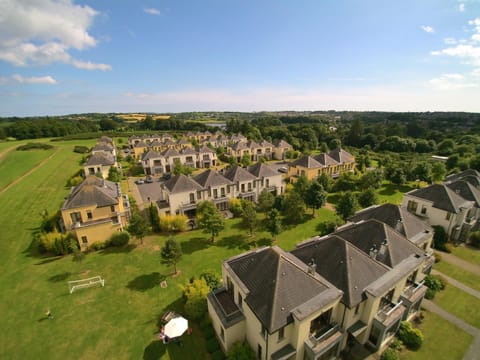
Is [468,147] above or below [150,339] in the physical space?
above

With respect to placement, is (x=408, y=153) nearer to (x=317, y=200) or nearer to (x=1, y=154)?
(x=317, y=200)

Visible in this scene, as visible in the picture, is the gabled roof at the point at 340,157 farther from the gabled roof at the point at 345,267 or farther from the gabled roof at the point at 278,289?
the gabled roof at the point at 278,289

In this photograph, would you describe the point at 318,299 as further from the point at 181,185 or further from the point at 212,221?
the point at 181,185

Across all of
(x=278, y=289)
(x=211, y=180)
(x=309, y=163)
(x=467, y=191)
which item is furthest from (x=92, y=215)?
(x=467, y=191)

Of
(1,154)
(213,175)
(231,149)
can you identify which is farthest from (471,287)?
(1,154)

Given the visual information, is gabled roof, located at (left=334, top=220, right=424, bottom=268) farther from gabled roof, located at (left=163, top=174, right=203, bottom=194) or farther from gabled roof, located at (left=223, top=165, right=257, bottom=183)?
gabled roof, located at (left=163, top=174, right=203, bottom=194)
